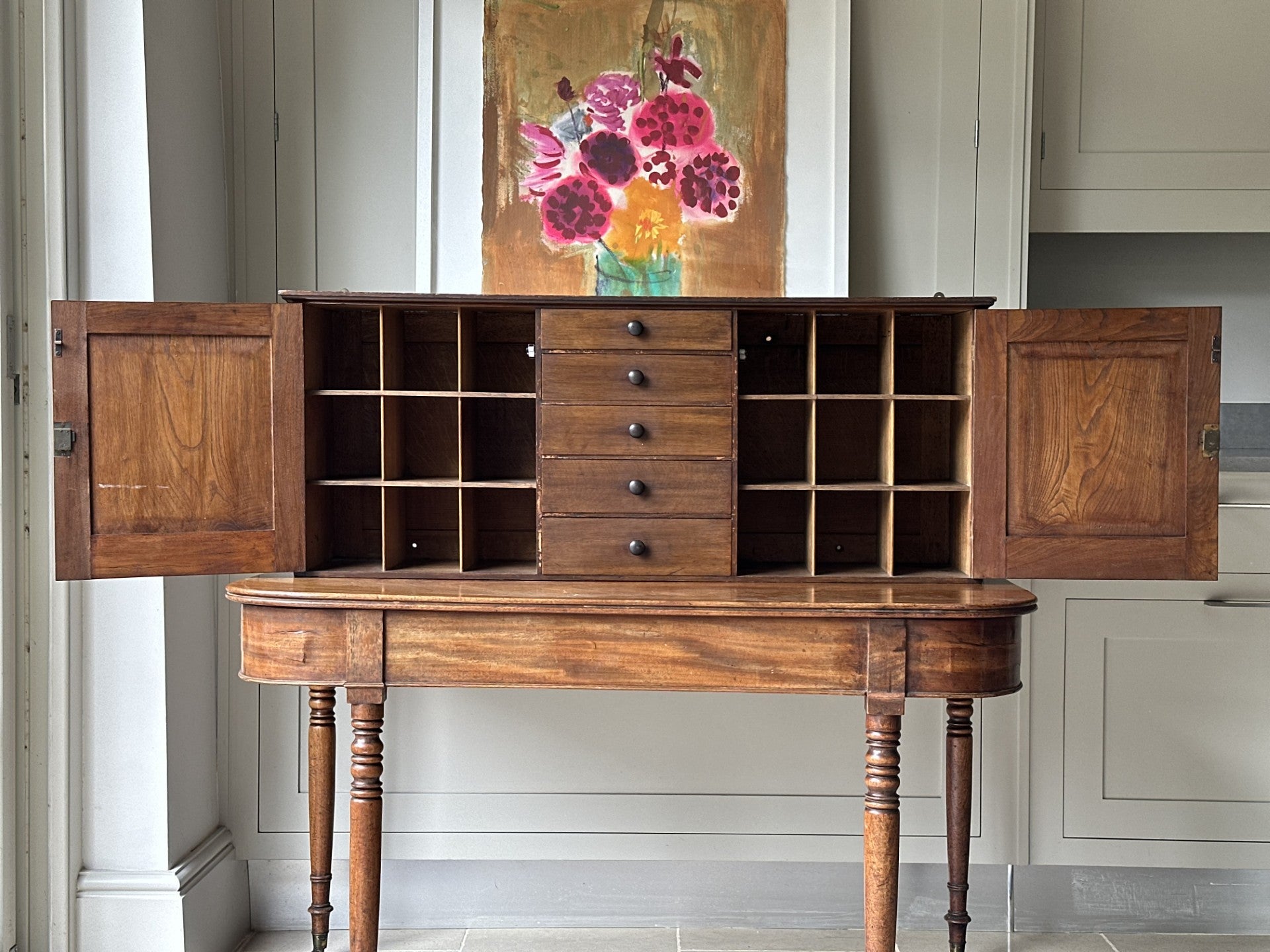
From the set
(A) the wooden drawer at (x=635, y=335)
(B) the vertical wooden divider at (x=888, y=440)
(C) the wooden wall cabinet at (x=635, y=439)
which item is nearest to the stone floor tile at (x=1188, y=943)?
(C) the wooden wall cabinet at (x=635, y=439)

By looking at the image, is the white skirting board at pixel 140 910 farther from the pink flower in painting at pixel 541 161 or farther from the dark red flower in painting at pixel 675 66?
the dark red flower in painting at pixel 675 66

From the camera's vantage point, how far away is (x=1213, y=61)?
244 cm

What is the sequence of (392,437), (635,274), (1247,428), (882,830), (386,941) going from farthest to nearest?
(1247,428) → (386,941) → (635,274) → (392,437) → (882,830)

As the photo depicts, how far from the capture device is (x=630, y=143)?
237 cm

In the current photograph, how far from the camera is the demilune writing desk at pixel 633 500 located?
177 centimetres

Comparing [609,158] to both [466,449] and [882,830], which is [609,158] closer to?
[466,449]

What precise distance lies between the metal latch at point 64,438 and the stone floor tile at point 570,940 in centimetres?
140

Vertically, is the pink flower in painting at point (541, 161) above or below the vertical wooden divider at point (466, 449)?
above

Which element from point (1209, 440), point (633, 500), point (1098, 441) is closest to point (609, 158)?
point (633, 500)

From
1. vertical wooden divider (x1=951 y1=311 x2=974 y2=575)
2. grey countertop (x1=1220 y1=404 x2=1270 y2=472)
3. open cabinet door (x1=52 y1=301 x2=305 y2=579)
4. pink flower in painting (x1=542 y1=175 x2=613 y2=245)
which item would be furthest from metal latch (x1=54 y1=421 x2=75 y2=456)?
grey countertop (x1=1220 y1=404 x2=1270 y2=472)

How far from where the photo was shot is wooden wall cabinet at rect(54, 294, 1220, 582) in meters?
1.80

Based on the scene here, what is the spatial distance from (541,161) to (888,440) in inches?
40.0

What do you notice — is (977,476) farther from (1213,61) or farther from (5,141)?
(5,141)

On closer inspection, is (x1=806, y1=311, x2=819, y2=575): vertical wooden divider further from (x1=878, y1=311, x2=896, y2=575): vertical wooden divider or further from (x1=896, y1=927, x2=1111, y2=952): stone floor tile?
(x1=896, y1=927, x2=1111, y2=952): stone floor tile
